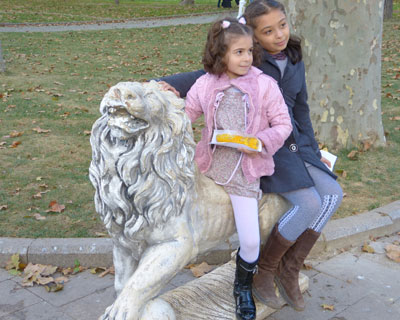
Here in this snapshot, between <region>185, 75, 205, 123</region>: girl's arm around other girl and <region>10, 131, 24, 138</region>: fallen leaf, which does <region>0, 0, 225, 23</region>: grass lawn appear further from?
<region>185, 75, 205, 123</region>: girl's arm around other girl

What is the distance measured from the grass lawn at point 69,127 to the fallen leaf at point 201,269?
36.3 inches

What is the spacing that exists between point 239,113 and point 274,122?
0.65 feet

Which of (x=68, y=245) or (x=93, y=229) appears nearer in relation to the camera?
(x=68, y=245)

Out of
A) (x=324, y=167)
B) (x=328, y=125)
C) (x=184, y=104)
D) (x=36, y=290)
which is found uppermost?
(x=184, y=104)

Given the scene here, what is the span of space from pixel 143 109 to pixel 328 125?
459 cm

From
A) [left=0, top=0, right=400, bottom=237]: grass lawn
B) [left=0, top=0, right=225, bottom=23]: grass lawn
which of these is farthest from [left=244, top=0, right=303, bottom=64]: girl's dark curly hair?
[left=0, top=0, right=225, bottom=23]: grass lawn

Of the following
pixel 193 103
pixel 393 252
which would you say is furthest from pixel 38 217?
pixel 393 252

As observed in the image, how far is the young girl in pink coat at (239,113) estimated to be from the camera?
276cm

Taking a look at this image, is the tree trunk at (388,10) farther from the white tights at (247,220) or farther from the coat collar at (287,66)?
the white tights at (247,220)

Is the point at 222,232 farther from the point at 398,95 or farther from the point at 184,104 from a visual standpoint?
the point at 398,95

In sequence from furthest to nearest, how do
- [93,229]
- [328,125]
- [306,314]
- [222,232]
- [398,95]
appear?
1. [398,95]
2. [328,125]
3. [93,229]
4. [306,314]
5. [222,232]

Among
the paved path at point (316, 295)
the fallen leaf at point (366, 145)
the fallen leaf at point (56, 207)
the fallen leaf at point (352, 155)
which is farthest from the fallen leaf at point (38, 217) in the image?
the fallen leaf at point (366, 145)

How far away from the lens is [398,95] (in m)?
9.21

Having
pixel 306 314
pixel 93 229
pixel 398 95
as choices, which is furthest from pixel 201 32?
pixel 306 314
